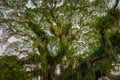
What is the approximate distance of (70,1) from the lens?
494 inches

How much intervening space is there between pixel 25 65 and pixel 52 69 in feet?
4.46

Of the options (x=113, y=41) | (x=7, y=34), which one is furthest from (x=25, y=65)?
(x=113, y=41)

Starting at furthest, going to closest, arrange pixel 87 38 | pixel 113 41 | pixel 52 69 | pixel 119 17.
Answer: pixel 87 38 → pixel 52 69 → pixel 113 41 → pixel 119 17

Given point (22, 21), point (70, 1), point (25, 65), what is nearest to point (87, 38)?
point (70, 1)

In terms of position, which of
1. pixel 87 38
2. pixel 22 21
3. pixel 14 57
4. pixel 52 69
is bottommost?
pixel 52 69

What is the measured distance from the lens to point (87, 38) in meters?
13.2

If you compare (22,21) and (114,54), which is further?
(22,21)

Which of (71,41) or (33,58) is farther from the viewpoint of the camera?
(71,41)

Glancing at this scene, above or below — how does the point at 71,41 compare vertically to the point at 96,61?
above

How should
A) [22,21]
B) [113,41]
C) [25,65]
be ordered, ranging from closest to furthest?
1. [113,41]
2. [25,65]
3. [22,21]

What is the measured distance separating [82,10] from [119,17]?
5.58 m

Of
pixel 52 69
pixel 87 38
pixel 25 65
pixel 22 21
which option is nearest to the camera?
pixel 52 69

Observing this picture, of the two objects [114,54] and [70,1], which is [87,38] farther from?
[114,54]

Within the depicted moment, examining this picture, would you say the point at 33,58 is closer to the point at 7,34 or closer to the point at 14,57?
the point at 14,57
